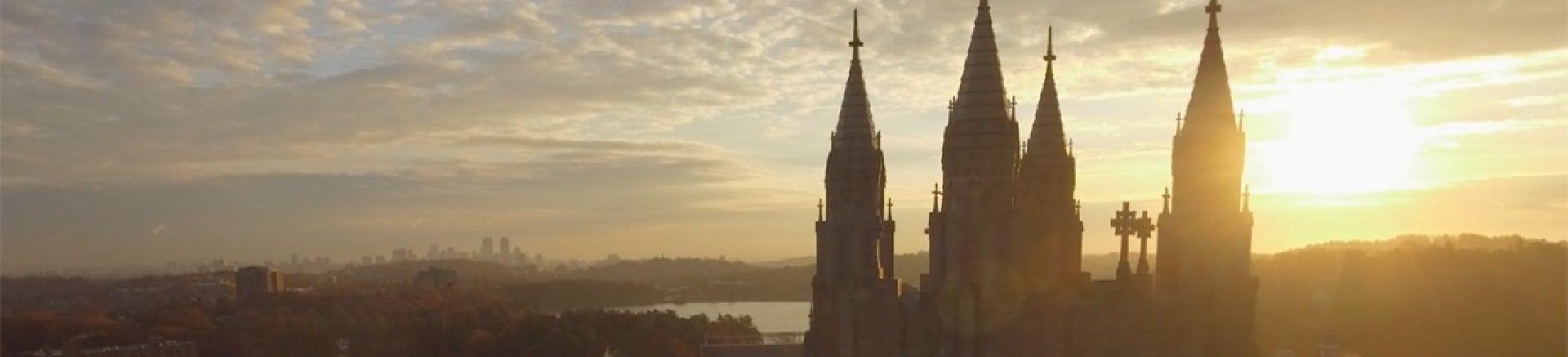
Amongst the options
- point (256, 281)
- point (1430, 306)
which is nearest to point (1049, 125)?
point (1430, 306)

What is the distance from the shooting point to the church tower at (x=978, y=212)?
522 inches

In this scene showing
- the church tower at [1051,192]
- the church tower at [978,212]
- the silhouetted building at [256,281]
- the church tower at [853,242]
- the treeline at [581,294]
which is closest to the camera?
the church tower at [978,212]

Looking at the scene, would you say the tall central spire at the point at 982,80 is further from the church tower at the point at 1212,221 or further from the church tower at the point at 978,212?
the church tower at the point at 1212,221

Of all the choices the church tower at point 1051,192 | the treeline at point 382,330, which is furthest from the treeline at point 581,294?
the church tower at point 1051,192

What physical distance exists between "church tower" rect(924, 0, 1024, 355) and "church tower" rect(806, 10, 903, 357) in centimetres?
237

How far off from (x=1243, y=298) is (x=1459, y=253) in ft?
224

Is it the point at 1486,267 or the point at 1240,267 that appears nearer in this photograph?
the point at 1240,267

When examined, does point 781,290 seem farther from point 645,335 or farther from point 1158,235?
point 1158,235

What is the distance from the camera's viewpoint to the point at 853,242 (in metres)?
16.6

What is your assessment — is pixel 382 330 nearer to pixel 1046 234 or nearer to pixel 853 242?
pixel 853 242

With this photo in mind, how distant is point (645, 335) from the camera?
62.0 meters

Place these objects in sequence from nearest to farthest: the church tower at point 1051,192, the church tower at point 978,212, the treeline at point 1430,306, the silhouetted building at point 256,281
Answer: the church tower at point 978,212, the church tower at point 1051,192, the treeline at point 1430,306, the silhouetted building at point 256,281

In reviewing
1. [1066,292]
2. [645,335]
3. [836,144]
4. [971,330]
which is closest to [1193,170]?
[1066,292]

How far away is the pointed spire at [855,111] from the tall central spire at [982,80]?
3.30m
